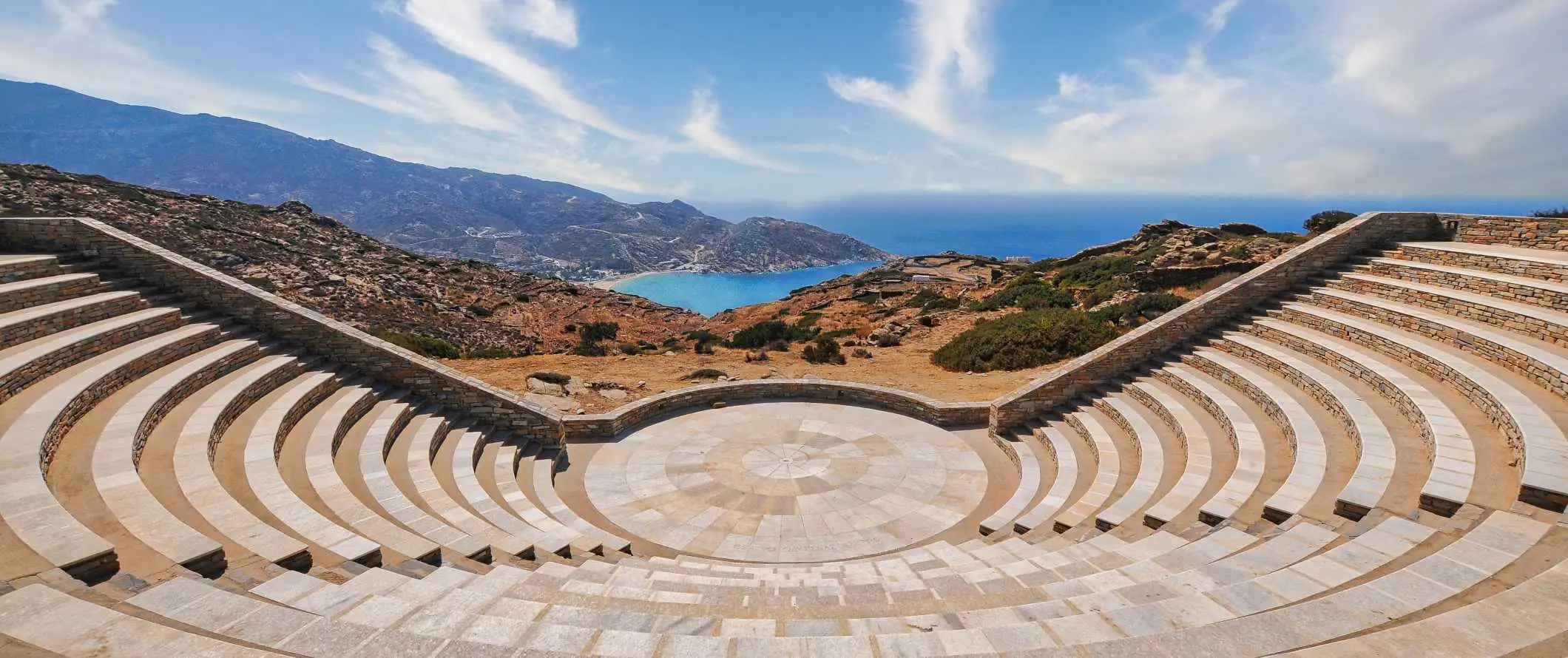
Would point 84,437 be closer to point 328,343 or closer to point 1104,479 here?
point 328,343

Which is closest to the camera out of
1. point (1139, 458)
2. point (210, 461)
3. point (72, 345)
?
point (210, 461)

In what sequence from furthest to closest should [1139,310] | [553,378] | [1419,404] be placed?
[1139,310]
[553,378]
[1419,404]

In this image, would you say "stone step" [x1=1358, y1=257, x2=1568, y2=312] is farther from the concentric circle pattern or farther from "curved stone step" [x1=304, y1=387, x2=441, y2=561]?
"curved stone step" [x1=304, y1=387, x2=441, y2=561]

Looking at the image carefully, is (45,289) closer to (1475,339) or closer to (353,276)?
(1475,339)

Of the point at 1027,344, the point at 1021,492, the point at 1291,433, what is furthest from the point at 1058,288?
the point at 1021,492

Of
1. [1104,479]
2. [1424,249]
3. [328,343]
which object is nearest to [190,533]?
[328,343]

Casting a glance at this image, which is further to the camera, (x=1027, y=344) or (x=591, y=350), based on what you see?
(x=591, y=350)

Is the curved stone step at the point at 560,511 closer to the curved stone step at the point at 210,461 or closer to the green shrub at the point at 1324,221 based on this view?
the curved stone step at the point at 210,461
